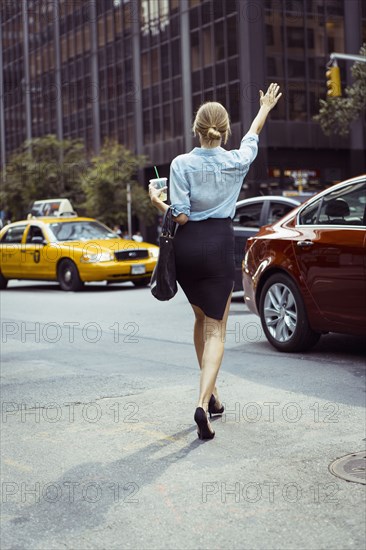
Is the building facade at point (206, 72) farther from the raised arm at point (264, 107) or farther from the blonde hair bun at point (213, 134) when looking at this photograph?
the blonde hair bun at point (213, 134)

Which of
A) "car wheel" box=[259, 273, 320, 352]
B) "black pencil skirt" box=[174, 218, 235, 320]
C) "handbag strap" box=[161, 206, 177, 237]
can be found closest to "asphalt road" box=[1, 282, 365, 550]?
"car wheel" box=[259, 273, 320, 352]

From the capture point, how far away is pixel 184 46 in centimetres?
4706

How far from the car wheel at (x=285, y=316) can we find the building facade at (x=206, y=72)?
1286 inches

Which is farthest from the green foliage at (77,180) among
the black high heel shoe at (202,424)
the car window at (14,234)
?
the black high heel shoe at (202,424)

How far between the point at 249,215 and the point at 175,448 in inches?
355

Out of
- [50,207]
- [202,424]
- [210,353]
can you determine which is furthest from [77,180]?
[202,424]

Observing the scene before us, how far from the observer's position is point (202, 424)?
546cm

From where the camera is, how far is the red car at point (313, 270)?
799 centimetres

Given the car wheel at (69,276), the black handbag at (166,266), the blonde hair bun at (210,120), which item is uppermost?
the blonde hair bun at (210,120)

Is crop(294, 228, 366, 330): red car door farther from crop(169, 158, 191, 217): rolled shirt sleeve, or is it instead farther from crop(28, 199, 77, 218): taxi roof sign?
crop(28, 199, 77, 218): taxi roof sign

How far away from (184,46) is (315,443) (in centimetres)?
4345

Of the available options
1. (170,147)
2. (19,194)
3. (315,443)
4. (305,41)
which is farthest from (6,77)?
(315,443)

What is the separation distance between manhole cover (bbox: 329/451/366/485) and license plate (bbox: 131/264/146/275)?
45.8 ft

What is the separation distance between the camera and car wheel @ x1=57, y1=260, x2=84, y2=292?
1897 cm
